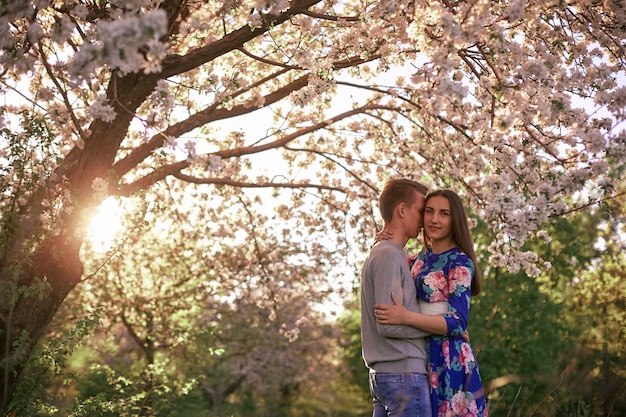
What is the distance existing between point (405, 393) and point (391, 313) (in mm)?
405

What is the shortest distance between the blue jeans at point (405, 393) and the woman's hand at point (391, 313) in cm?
28

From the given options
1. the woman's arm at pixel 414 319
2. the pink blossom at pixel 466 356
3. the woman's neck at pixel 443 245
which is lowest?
the pink blossom at pixel 466 356

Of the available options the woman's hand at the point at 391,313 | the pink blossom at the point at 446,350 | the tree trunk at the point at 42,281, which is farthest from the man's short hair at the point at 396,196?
the tree trunk at the point at 42,281

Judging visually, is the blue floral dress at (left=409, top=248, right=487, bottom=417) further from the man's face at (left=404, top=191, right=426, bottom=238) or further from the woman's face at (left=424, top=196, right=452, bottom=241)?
the man's face at (left=404, top=191, right=426, bottom=238)

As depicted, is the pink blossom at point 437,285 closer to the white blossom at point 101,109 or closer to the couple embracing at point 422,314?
the couple embracing at point 422,314

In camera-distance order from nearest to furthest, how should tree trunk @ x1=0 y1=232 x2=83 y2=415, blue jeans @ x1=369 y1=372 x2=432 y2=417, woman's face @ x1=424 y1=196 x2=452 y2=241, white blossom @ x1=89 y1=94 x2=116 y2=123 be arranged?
blue jeans @ x1=369 y1=372 x2=432 y2=417 < woman's face @ x1=424 y1=196 x2=452 y2=241 < white blossom @ x1=89 y1=94 x2=116 y2=123 < tree trunk @ x1=0 y1=232 x2=83 y2=415

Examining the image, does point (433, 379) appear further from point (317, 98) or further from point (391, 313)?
point (317, 98)

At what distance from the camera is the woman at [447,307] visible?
376 centimetres

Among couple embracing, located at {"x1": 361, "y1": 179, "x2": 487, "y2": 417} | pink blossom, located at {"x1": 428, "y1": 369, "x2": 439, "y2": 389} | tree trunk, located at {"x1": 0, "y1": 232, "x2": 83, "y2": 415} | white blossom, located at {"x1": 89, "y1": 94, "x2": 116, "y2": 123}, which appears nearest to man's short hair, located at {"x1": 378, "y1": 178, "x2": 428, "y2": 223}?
couple embracing, located at {"x1": 361, "y1": 179, "x2": 487, "y2": 417}

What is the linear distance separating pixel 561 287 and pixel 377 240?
22055 millimetres

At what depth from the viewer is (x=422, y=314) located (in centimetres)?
380

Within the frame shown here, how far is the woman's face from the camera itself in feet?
13.5

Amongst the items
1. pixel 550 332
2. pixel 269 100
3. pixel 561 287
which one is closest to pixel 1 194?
pixel 269 100

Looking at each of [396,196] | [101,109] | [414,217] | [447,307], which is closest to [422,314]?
[447,307]
